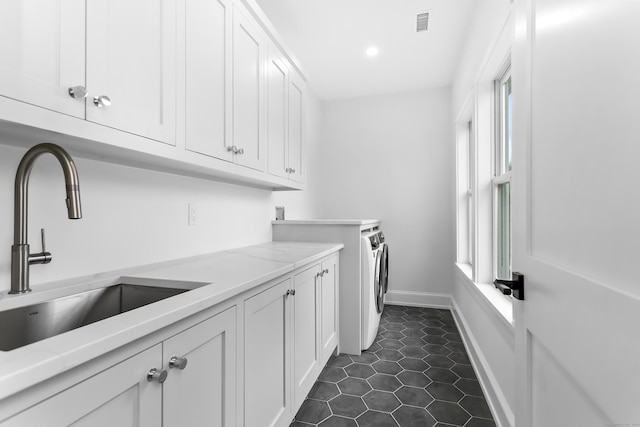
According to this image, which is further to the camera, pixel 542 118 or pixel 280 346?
pixel 280 346

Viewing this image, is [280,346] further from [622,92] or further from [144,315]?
[622,92]

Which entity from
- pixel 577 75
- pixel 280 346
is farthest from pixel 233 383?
pixel 577 75

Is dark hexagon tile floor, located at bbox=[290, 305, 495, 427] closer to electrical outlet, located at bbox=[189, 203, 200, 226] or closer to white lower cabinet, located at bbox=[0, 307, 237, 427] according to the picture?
white lower cabinet, located at bbox=[0, 307, 237, 427]

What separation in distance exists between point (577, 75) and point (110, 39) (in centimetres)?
127

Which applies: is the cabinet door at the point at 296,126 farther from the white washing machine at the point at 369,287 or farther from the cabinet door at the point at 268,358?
the cabinet door at the point at 268,358

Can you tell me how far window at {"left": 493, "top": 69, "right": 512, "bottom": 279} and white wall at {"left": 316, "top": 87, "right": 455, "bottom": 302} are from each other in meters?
1.44

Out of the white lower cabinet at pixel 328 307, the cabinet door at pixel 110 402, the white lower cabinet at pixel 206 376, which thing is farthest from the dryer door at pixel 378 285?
the cabinet door at pixel 110 402

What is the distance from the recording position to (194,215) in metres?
1.79

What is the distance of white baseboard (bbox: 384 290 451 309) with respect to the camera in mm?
3748

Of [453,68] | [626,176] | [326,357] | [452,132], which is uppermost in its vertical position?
[453,68]

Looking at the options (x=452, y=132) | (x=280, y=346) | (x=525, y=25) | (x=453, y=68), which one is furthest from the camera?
(x=452, y=132)

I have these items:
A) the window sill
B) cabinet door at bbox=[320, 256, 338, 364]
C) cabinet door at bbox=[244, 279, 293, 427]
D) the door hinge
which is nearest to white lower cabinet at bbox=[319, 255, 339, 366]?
cabinet door at bbox=[320, 256, 338, 364]

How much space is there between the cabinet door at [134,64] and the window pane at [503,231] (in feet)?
6.84

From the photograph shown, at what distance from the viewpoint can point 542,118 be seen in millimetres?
838
